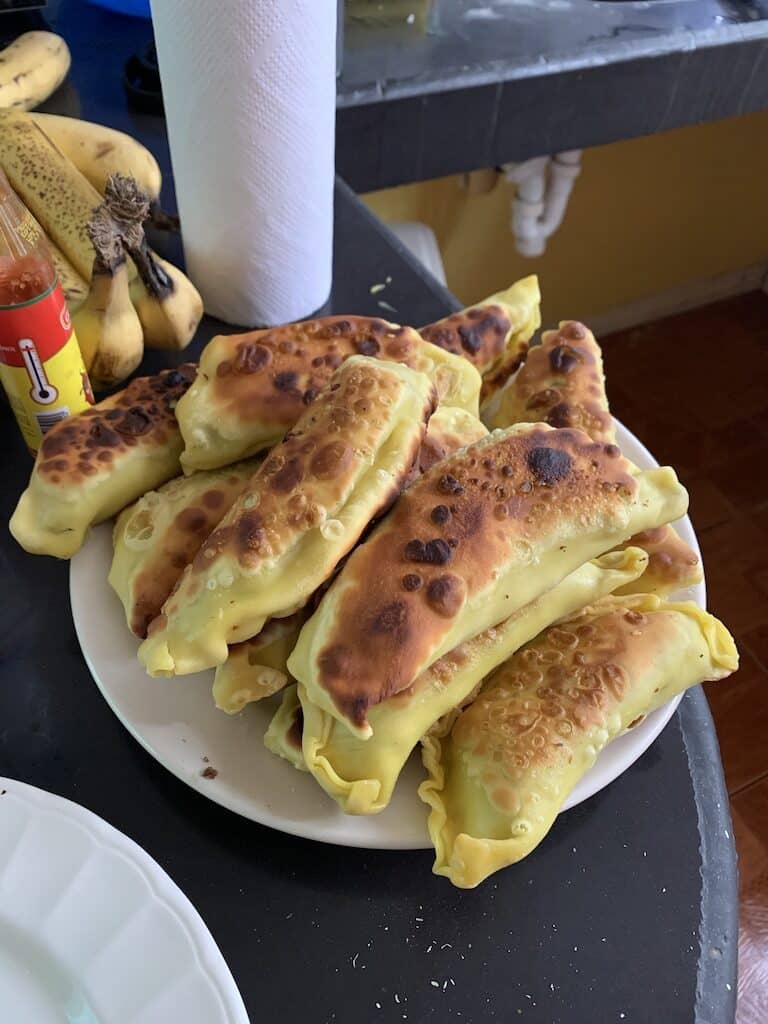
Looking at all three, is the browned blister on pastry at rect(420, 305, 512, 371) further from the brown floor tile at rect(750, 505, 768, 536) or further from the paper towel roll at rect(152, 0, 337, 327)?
the brown floor tile at rect(750, 505, 768, 536)

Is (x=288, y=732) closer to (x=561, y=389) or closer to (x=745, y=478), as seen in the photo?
(x=561, y=389)

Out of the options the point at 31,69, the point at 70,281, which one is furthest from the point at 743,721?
the point at 31,69

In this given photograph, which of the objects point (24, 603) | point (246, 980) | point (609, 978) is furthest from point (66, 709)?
point (609, 978)

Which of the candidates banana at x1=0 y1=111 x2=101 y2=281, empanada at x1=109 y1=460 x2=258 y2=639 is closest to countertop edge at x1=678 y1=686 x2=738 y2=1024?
empanada at x1=109 y1=460 x2=258 y2=639

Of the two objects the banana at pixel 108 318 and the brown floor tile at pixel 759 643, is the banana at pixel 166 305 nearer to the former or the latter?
the banana at pixel 108 318

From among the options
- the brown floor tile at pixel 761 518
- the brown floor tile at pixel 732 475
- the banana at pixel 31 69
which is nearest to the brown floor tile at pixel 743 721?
the brown floor tile at pixel 732 475

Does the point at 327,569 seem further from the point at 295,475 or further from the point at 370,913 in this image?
the point at 370,913
